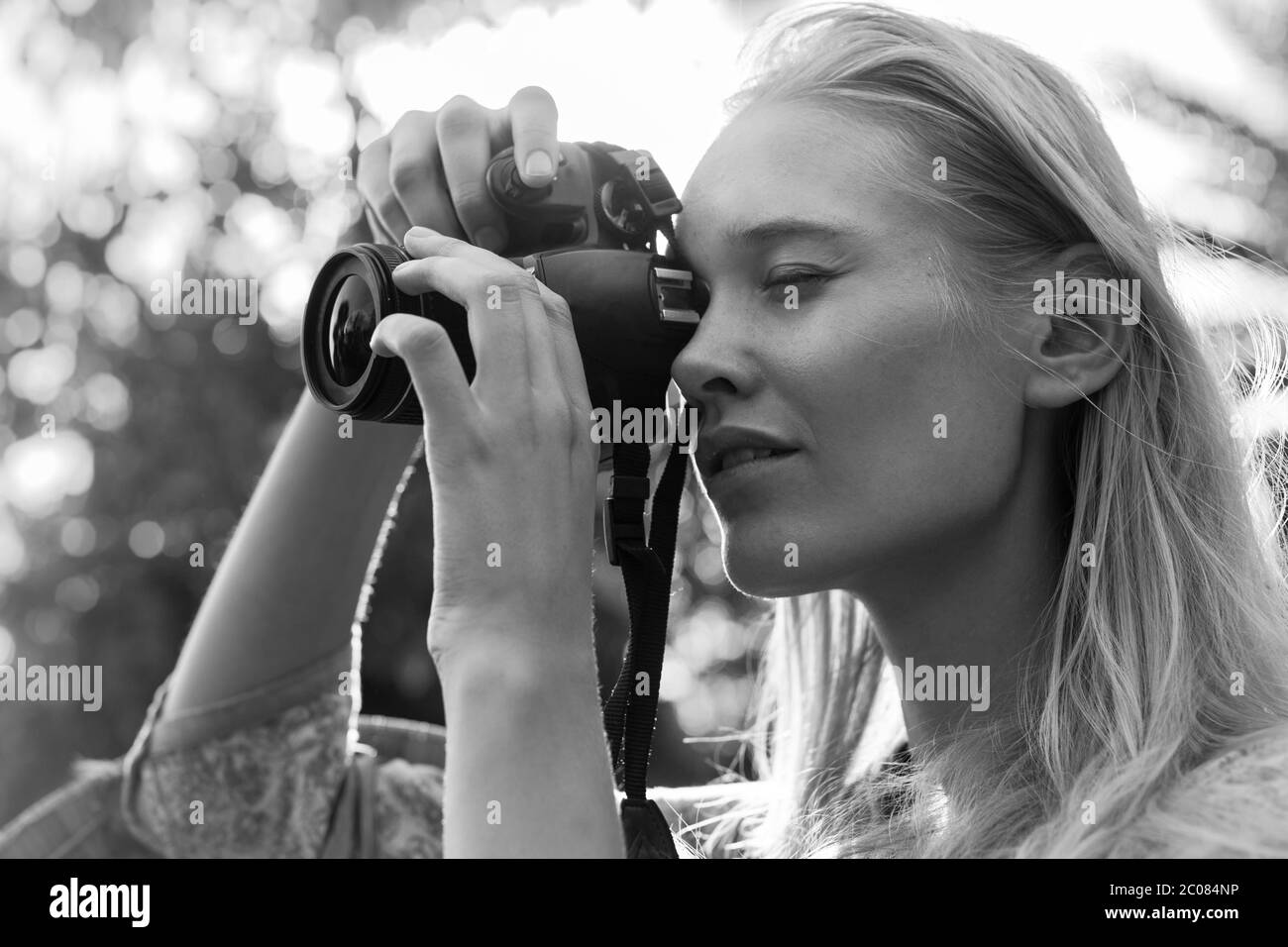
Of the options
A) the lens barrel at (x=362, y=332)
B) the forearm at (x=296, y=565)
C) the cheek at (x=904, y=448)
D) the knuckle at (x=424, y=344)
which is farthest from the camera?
the forearm at (x=296, y=565)

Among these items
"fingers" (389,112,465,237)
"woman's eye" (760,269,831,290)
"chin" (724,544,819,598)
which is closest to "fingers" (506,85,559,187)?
"fingers" (389,112,465,237)

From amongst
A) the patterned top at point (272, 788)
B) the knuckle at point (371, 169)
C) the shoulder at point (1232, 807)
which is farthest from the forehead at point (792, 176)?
the patterned top at point (272, 788)

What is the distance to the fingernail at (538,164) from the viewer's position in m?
1.72

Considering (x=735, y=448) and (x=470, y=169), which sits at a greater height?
(x=470, y=169)

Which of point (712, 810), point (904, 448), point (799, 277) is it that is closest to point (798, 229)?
point (799, 277)

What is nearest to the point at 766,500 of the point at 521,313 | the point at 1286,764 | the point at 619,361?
the point at 619,361

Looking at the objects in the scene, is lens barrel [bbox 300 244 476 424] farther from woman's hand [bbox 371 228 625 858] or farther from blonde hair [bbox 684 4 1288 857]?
blonde hair [bbox 684 4 1288 857]

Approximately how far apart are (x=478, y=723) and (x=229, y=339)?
619 centimetres

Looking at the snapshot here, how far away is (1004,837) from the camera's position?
1.51 m

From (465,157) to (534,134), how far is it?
0.10m

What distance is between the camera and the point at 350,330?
1.61 meters

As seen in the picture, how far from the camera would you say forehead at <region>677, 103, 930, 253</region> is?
1666mm

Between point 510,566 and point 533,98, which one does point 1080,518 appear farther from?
point 533,98

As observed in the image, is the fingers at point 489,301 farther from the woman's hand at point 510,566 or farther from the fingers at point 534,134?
the fingers at point 534,134
